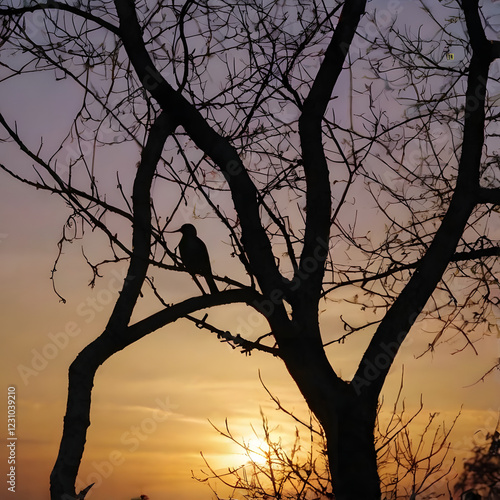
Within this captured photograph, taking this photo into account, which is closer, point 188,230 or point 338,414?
point 338,414

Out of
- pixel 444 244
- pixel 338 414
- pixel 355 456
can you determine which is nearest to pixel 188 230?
pixel 444 244

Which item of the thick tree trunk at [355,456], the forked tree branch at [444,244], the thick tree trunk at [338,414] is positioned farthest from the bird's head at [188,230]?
the thick tree trunk at [355,456]

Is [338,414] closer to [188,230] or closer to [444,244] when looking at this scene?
[444,244]

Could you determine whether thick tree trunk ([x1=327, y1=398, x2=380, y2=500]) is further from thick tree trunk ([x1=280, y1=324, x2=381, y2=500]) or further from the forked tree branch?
the forked tree branch

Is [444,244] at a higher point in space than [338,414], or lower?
higher

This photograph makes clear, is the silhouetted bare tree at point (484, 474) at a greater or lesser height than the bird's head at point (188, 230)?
lesser

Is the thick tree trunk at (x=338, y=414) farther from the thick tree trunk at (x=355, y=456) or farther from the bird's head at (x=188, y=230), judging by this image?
the bird's head at (x=188, y=230)

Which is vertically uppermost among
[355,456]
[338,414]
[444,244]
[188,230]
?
[188,230]

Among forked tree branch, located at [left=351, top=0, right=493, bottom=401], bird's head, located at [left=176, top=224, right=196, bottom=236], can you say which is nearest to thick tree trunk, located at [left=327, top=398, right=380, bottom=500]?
forked tree branch, located at [left=351, top=0, right=493, bottom=401]

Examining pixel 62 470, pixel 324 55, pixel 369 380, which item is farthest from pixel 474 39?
pixel 62 470

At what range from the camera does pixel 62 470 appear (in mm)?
3797

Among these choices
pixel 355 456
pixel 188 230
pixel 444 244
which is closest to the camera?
pixel 355 456

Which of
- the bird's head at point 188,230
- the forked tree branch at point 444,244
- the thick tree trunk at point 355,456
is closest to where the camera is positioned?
the thick tree trunk at point 355,456

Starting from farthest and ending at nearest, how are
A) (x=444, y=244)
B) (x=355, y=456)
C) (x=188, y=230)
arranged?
(x=188, y=230) < (x=444, y=244) < (x=355, y=456)
